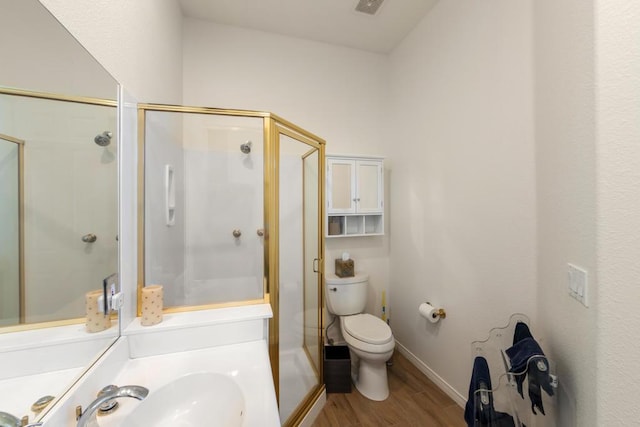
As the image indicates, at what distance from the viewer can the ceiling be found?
1849 mm

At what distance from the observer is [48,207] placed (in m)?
0.64

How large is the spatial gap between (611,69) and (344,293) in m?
1.89

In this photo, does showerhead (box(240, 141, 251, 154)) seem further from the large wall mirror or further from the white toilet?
the white toilet

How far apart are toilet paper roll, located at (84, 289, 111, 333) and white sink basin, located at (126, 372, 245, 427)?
0.28 m

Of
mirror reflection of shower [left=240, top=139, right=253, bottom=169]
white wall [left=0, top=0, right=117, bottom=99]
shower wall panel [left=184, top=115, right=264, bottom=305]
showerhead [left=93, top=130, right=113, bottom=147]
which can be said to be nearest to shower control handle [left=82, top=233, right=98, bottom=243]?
showerhead [left=93, top=130, right=113, bottom=147]

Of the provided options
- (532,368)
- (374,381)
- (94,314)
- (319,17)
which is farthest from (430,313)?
(319,17)

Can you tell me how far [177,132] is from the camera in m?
1.50

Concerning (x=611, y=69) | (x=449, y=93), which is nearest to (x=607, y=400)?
(x=611, y=69)

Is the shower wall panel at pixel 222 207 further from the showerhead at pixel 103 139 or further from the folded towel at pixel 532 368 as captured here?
the folded towel at pixel 532 368

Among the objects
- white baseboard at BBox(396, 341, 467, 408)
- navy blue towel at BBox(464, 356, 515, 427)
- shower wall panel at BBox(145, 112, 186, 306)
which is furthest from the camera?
white baseboard at BBox(396, 341, 467, 408)

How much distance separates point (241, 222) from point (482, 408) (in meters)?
1.68

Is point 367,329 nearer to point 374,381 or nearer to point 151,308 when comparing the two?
point 374,381

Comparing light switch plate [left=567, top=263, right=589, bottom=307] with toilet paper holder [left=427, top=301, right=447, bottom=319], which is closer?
light switch plate [left=567, top=263, right=589, bottom=307]

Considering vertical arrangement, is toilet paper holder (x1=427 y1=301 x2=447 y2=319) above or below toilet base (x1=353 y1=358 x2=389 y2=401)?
above
